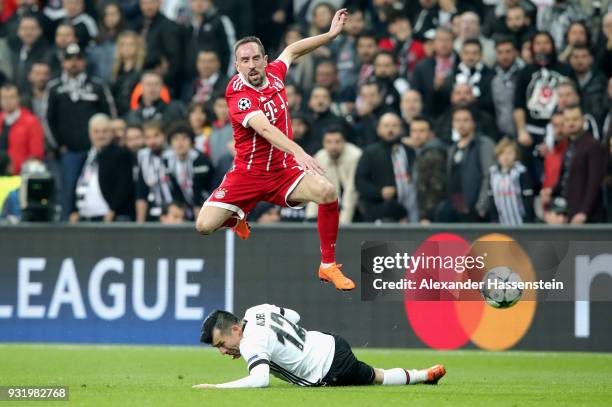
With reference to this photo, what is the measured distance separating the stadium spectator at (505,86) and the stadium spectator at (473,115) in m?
0.22

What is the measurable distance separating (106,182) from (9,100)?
2.05 metres

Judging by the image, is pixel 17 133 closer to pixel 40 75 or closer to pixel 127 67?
pixel 40 75

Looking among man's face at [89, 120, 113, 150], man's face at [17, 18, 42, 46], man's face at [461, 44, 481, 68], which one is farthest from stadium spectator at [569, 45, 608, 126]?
man's face at [17, 18, 42, 46]

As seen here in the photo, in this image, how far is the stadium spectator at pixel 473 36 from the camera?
17.9 meters

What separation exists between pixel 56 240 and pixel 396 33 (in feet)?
18.9

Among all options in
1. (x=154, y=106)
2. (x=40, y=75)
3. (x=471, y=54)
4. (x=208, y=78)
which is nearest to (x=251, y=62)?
(x=471, y=54)

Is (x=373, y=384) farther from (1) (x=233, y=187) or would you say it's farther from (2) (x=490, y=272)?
(2) (x=490, y=272)

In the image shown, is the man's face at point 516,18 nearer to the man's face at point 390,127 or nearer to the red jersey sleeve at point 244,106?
the man's face at point 390,127

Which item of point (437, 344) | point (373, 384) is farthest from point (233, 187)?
point (437, 344)

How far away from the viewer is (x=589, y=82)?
56.3 ft

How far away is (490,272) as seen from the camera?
14.8 metres

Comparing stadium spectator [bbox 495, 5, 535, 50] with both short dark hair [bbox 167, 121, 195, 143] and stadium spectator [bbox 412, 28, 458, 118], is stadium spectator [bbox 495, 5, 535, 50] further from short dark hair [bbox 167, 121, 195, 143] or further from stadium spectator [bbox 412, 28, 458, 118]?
short dark hair [bbox 167, 121, 195, 143]

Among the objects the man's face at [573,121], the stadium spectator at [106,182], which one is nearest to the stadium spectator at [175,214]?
the stadium spectator at [106,182]

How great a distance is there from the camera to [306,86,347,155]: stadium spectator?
17422 millimetres
